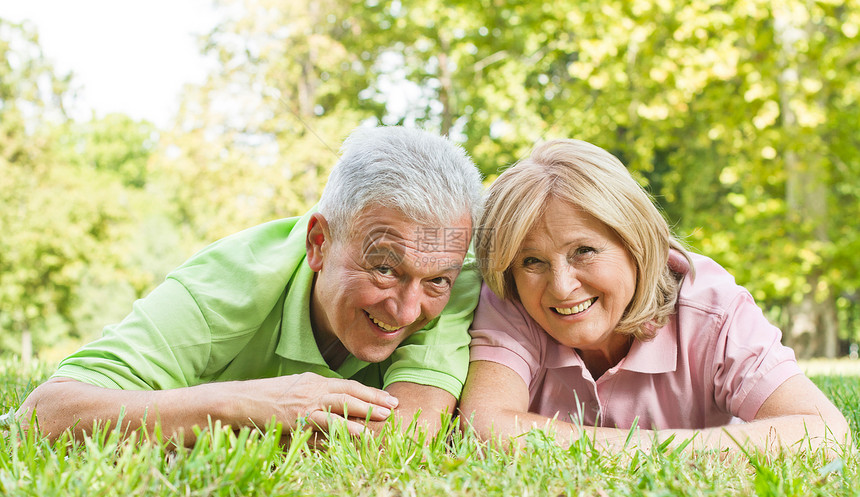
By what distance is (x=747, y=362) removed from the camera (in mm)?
2836

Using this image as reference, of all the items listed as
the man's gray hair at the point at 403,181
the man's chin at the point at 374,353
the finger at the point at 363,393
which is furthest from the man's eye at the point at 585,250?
the finger at the point at 363,393

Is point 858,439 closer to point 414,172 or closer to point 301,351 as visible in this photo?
point 414,172

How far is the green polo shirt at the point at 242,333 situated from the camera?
105 inches

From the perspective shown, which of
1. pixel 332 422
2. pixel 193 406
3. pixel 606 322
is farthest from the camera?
pixel 606 322

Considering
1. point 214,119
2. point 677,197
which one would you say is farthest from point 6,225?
point 677,197

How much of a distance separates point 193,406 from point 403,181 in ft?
3.55

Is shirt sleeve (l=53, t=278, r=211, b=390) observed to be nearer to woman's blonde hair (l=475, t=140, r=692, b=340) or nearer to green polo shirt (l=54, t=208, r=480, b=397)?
green polo shirt (l=54, t=208, r=480, b=397)

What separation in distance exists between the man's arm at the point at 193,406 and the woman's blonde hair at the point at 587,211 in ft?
2.91

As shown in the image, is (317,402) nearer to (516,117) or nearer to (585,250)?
(585,250)

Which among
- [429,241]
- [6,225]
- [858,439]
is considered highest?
[429,241]

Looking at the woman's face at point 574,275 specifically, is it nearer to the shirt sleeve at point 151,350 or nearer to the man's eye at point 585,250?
the man's eye at point 585,250

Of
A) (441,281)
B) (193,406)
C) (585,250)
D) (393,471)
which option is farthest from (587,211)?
(193,406)

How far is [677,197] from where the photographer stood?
62.8 ft

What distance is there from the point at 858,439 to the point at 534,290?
4.46 feet
